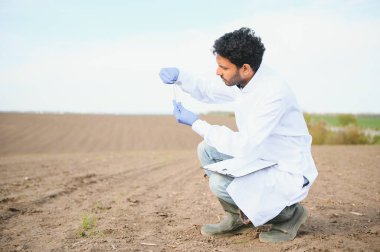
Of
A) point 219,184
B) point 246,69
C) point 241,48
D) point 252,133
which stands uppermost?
point 241,48

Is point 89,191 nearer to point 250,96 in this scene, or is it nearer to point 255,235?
point 255,235

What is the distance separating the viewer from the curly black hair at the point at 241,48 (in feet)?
9.84

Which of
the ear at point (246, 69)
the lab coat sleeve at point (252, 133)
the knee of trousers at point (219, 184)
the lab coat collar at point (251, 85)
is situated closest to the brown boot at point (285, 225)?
the knee of trousers at point (219, 184)

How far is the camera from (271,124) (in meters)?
2.80

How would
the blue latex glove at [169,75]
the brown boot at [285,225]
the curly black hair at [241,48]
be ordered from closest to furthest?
the curly black hair at [241,48], the brown boot at [285,225], the blue latex glove at [169,75]

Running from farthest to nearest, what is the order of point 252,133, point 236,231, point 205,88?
point 205,88 < point 236,231 < point 252,133

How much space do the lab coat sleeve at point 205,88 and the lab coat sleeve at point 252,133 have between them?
3.00 feet

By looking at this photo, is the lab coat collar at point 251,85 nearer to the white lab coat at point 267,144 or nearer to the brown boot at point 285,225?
the white lab coat at point 267,144

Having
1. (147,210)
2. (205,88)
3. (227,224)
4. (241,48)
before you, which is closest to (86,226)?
(147,210)

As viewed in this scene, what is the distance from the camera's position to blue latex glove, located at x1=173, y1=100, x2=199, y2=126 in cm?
308

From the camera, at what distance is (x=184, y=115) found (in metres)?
3.11

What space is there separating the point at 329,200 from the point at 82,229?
3.14 meters

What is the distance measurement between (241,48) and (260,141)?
78cm

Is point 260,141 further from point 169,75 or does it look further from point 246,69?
point 169,75
